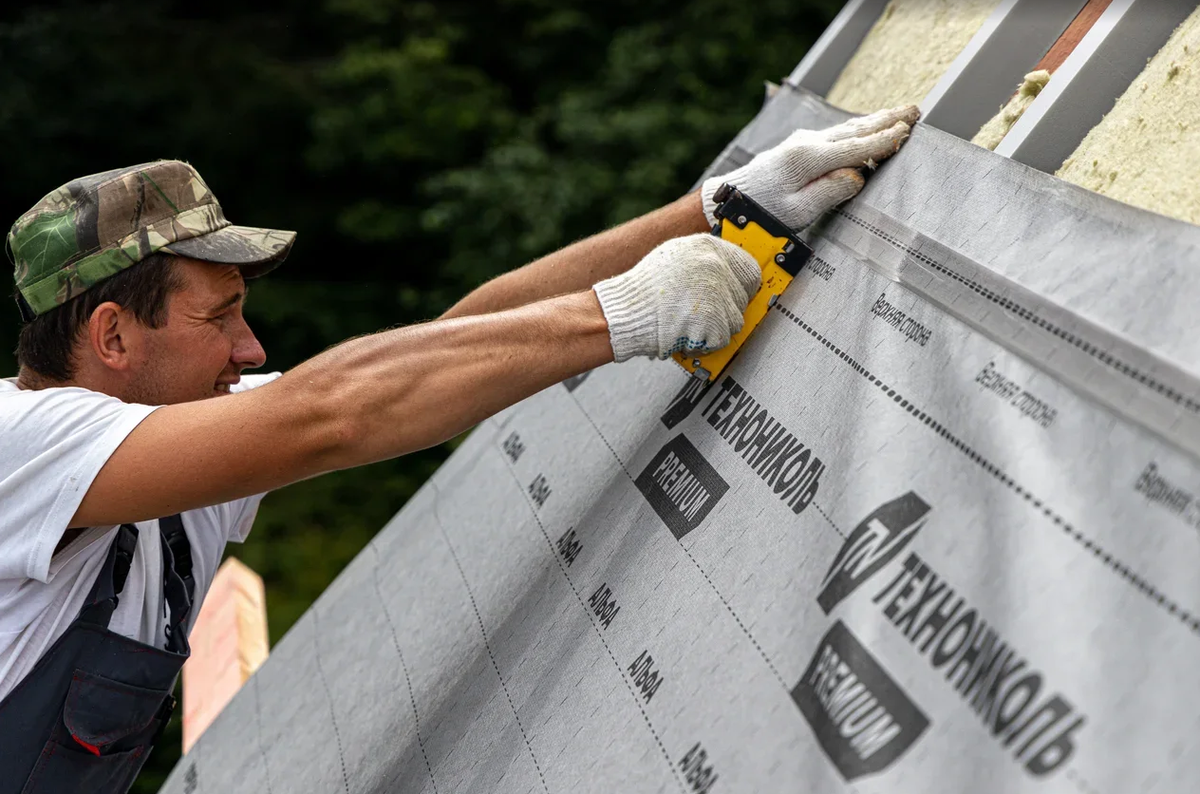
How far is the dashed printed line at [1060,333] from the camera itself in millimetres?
931

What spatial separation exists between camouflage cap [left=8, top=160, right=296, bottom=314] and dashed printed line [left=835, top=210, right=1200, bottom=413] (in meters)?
1.29

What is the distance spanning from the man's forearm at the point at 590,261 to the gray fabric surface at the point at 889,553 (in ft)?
0.81

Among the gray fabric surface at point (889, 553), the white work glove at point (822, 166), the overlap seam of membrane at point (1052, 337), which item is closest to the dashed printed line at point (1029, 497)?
the gray fabric surface at point (889, 553)

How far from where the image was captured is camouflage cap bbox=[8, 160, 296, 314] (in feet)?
6.22

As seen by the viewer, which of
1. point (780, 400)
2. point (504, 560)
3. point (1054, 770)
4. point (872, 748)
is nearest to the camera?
point (1054, 770)

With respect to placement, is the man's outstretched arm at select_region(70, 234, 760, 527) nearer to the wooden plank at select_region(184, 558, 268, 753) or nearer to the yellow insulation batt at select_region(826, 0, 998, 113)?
the yellow insulation batt at select_region(826, 0, 998, 113)

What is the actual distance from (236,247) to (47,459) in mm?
568

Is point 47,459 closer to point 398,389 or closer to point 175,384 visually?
point 175,384

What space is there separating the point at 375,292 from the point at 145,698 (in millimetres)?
6684

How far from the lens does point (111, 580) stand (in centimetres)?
193

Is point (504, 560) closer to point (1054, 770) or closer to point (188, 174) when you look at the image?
point (188, 174)

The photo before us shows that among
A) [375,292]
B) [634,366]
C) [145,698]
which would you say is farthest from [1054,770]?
[375,292]

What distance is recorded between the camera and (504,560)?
208 centimetres

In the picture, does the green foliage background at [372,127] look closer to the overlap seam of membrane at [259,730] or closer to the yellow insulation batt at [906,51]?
the overlap seam of membrane at [259,730]
